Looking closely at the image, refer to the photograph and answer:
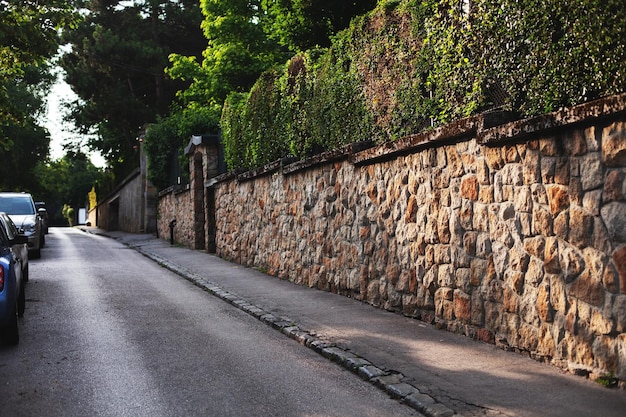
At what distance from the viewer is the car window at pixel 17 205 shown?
20172mm

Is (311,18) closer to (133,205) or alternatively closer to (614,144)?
(133,205)

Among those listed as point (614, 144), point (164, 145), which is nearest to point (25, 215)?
point (164, 145)

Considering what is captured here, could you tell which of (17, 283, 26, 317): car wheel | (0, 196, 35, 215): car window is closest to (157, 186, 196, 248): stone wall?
(0, 196, 35, 215): car window

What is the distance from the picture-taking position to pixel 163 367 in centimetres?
688

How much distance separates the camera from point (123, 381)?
632cm

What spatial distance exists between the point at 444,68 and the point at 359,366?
3.64 metres

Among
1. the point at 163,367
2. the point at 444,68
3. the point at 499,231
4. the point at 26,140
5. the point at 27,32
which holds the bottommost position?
the point at 163,367

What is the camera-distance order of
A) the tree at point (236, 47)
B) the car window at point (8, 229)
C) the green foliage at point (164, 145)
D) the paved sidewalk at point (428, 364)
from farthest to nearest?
the tree at point (236, 47) < the green foliage at point (164, 145) < the car window at point (8, 229) < the paved sidewalk at point (428, 364)

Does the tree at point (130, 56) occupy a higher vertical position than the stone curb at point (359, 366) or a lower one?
higher

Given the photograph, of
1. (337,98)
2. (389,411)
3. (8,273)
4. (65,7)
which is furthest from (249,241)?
(389,411)

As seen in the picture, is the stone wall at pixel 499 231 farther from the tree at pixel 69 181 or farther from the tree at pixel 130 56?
the tree at pixel 69 181

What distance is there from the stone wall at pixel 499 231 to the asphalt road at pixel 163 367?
5.66 feet

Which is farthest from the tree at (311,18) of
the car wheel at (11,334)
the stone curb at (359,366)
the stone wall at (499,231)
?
the car wheel at (11,334)

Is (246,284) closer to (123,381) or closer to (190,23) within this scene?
(123,381)
